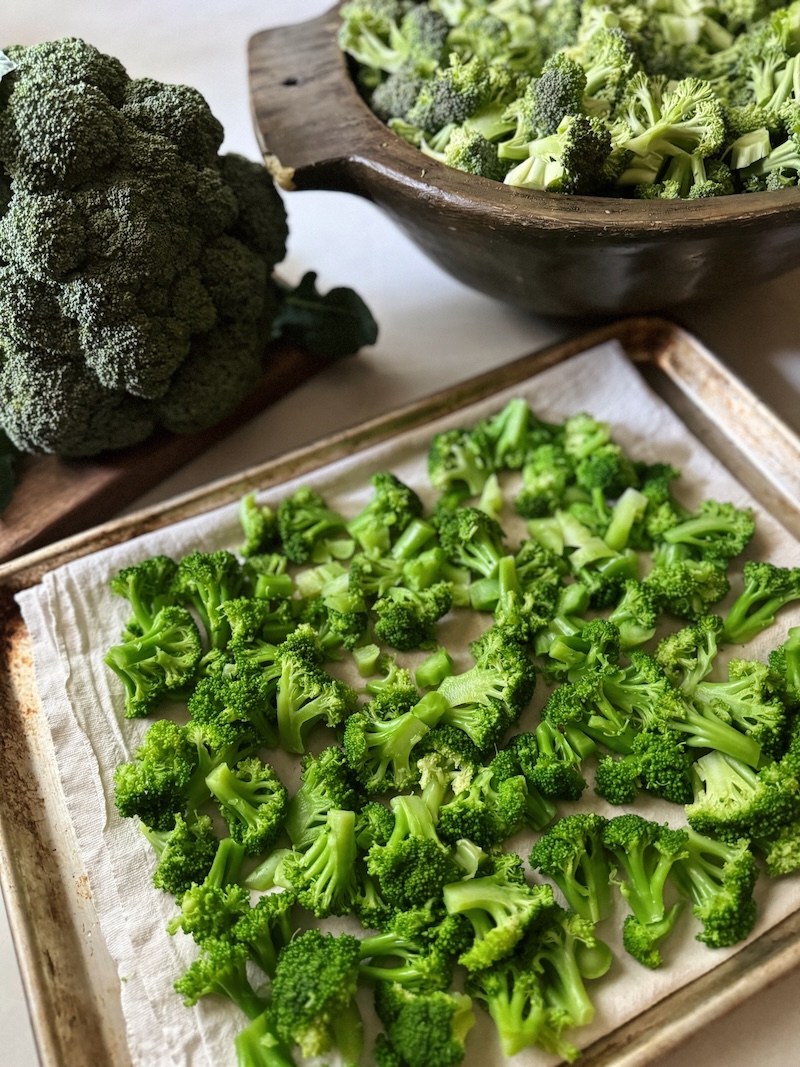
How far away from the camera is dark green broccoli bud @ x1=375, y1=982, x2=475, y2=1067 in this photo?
2.96 ft

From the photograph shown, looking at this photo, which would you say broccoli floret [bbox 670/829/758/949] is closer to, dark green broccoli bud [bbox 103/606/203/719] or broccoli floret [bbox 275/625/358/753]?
broccoli floret [bbox 275/625/358/753]

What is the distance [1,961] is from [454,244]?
4.00 feet

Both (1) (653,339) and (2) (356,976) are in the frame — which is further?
(1) (653,339)

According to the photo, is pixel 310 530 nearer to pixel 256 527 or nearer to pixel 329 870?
pixel 256 527

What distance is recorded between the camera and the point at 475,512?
1320 mm

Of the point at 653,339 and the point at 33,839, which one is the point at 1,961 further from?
the point at 653,339

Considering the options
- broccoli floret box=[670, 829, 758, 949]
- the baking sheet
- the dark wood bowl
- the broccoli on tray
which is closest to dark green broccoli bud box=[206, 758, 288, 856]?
the broccoli on tray

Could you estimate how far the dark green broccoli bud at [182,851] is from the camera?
1.02 metres

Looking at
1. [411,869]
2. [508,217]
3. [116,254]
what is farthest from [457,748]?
[116,254]

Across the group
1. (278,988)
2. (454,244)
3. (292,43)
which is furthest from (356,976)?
(292,43)

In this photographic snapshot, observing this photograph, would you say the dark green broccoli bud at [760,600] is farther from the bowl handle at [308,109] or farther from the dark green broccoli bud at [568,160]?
the bowl handle at [308,109]

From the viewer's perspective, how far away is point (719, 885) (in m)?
1.02

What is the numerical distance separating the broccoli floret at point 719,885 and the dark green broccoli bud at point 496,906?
18 centimetres

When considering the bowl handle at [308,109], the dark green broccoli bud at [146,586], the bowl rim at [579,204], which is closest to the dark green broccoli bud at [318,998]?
the dark green broccoli bud at [146,586]
